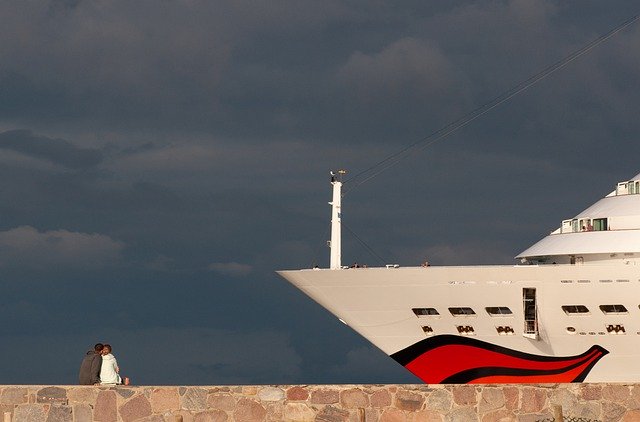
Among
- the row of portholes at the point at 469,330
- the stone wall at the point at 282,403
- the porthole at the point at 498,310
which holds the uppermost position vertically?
the porthole at the point at 498,310

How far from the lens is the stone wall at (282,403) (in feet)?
65.2

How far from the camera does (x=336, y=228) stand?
1437 inches

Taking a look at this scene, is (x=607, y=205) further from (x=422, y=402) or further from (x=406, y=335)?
(x=422, y=402)

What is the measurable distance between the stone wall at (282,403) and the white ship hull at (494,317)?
1360 centimetres

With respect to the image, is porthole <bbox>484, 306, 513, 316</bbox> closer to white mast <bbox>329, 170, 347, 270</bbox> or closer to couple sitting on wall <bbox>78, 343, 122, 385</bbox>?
white mast <bbox>329, 170, 347, 270</bbox>

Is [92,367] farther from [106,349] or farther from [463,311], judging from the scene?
[463,311]

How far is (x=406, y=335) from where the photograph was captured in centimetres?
3644

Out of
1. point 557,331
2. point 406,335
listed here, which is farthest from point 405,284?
point 557,331

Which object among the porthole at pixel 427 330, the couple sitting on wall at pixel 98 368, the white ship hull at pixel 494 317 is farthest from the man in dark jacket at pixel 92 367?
the porthole at pixel 427 330

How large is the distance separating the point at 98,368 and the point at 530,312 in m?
16.3

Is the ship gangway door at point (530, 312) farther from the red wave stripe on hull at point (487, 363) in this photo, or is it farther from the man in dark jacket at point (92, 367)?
the man in dark jacket at point (92, 367)

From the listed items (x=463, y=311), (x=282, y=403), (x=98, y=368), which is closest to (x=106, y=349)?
(x=98, y=368)

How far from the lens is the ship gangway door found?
112 ft

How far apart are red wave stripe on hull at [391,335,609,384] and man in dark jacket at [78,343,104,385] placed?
1634cm
